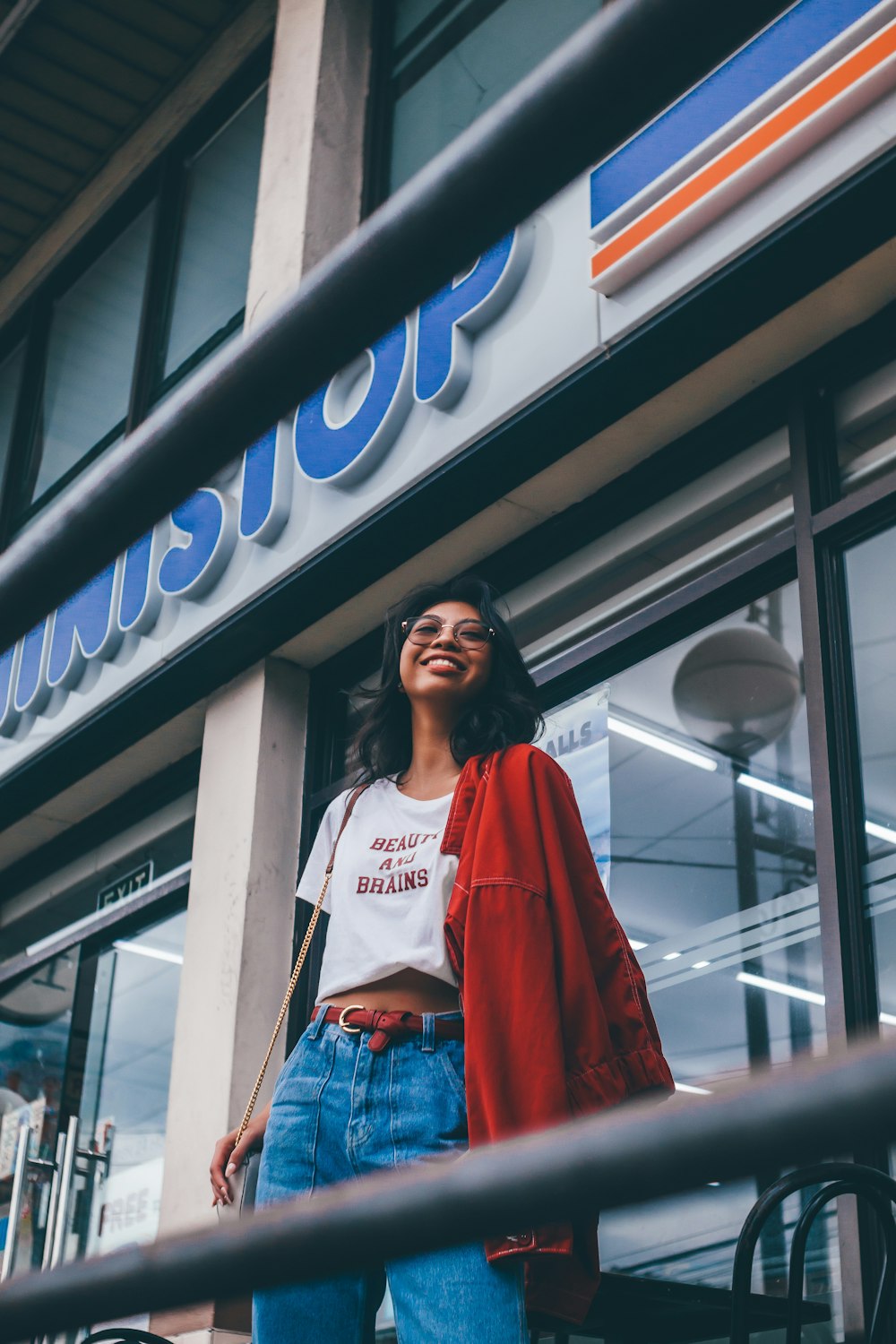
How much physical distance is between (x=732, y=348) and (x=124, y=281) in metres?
4.80

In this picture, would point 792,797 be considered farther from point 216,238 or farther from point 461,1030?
point 216,238

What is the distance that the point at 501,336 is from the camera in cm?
410

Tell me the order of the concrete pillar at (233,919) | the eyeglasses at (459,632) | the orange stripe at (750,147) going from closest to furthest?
the eyeglasses at (459,632)
the orange stripe at (750,147)
the concrete pillar at (233,919)

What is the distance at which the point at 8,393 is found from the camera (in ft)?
28.0

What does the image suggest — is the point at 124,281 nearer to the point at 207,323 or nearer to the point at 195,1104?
the point at 207,323

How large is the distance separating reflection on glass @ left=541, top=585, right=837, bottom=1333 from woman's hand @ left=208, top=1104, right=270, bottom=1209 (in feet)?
3.14

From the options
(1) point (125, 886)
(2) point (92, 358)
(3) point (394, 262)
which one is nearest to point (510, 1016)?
(3) point (394, 262)

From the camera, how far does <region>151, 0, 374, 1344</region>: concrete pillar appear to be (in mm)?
4355

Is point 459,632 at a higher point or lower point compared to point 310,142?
lower

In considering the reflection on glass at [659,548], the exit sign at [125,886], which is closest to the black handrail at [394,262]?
the reflection on glass at [659,548]

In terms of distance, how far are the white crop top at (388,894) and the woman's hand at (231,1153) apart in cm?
29

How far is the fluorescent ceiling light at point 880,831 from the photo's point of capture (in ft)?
9.81

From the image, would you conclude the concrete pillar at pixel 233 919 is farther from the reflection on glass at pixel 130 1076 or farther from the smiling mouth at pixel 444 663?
the smiling mouth at pixel 444 663

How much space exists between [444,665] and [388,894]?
1.52ft
